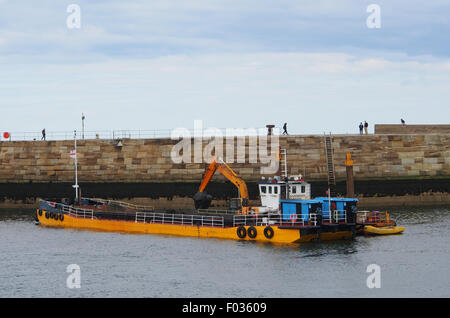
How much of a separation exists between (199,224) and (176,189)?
20.0 m

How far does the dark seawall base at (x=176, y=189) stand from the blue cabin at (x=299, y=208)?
2008cm

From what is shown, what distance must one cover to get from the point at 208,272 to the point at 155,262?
155 inches

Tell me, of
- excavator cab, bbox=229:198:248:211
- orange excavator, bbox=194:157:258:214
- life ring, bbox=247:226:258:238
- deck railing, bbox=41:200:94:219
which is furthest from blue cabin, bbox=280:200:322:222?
deck railing, bbox=41:200:94:219

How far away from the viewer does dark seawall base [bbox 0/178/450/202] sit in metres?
63.6

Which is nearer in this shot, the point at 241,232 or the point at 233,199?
the point at 241,232

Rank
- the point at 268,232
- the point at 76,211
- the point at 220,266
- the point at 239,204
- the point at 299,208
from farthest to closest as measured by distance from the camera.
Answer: the point at 76,211 → the point at 239,204 → the point at 268,232 → the point at 299,208 → the point at 220,266

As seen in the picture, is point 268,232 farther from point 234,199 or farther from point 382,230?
point 382,230

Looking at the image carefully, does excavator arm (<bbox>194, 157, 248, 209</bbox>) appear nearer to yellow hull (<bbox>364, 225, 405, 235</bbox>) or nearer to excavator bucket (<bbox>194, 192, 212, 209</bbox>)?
excavator bucket (<bbox>194, 192, 212, 209</bbox>)

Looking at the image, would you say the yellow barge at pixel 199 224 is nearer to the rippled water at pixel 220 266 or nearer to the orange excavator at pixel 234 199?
the orange excavator at pixel 234 199

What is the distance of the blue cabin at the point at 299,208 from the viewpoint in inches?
1626

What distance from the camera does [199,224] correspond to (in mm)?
46125

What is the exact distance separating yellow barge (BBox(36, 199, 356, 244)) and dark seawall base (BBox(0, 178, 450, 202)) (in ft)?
30.0

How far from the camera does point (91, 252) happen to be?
41125 millimetres

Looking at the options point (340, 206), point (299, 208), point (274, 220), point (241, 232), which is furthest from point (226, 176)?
A: point (340, 206)
